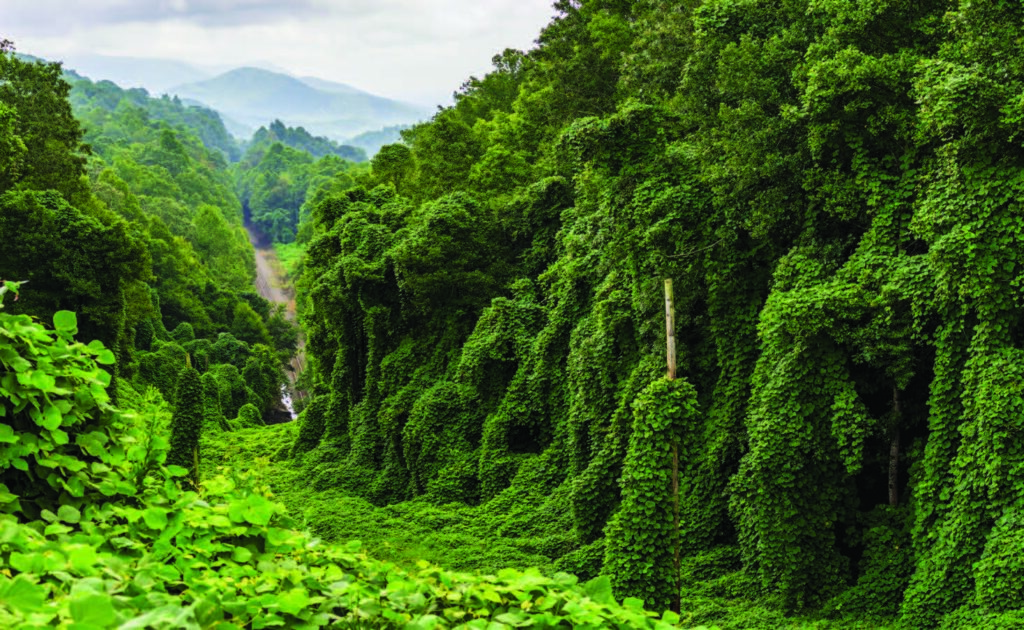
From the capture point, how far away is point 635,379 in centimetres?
1545

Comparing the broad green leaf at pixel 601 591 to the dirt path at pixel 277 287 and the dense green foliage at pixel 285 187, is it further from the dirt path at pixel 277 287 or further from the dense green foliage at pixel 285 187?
the dense green foliage at pixel 285 187

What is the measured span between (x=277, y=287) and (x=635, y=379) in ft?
216

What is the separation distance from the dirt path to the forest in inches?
1301

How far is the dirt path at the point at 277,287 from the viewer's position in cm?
6462

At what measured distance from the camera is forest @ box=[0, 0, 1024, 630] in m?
4.06

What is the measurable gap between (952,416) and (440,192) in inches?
845

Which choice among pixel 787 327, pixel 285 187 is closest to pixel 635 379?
pixel 787 327

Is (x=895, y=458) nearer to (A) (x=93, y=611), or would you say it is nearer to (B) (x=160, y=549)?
(B) (x=160, y=549)

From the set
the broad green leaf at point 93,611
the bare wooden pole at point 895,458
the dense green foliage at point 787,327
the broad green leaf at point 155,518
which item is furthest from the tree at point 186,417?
the broad green leaf at point 93,611

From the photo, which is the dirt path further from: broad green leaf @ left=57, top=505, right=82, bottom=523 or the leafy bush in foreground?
broad green leaf @ left=57, top=505, right=82, bottom=523

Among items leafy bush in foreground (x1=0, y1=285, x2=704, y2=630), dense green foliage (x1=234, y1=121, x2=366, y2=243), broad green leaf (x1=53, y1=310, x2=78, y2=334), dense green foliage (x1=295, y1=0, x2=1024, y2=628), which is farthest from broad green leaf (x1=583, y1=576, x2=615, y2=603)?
dense green foliage (x1=234, y1=121, x2=366, y2=243)

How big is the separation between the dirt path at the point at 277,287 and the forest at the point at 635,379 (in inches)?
1301

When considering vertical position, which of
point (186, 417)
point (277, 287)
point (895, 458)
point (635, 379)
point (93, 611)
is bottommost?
point (186, 417)

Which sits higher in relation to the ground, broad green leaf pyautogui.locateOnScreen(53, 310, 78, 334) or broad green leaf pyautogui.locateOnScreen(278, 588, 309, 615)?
broad green leaf pyautogui.locateOnScreen(53, 310, 78, 334)
